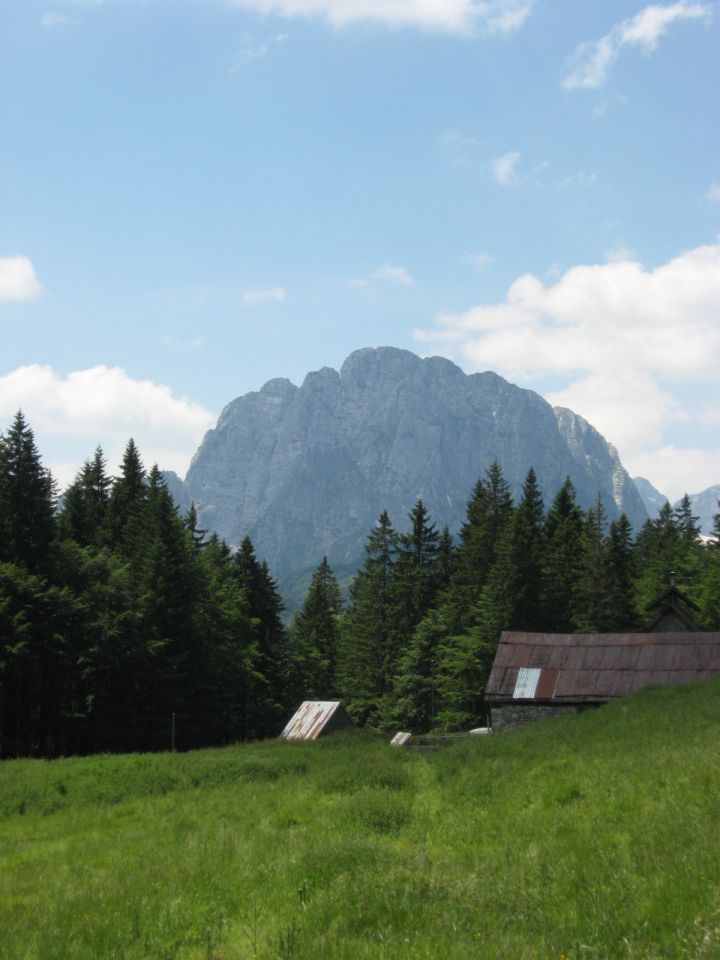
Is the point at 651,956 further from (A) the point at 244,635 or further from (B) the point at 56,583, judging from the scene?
(A) the point at 244,635

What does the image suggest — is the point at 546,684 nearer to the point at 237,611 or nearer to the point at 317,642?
the point at 237,611

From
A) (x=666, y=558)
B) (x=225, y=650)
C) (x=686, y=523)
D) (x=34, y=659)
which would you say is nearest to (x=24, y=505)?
(x=34, y=659)

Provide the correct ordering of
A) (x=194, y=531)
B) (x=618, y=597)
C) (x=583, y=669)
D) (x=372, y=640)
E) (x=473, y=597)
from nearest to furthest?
(x=583, y=669)
(x=618, y=597)
(x=473, y=597)
(x=372, y=640)
(x=194, y=531)

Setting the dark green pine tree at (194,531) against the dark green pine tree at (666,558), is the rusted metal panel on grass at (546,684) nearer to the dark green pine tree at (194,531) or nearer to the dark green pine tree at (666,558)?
the dark green pine tree at (666,558)

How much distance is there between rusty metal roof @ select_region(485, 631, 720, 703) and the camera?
37.9 metres

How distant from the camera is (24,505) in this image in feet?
136

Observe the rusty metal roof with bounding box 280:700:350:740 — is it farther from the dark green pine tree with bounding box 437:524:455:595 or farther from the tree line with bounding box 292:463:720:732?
the dark green pine tree with bounding box 437:524:455:595

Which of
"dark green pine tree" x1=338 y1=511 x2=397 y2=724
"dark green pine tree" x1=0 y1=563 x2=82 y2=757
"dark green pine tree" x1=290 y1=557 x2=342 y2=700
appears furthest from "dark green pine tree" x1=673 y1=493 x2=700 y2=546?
"dark green pine tree" x1=0 y1=563 x2=82 y2=757

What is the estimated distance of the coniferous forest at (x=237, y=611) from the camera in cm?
4181

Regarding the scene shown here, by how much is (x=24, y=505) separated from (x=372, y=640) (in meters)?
34.4

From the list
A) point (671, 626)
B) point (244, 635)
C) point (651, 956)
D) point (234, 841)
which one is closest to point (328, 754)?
point (234, 841)

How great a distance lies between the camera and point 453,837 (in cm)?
1393

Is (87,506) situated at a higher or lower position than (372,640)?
higher

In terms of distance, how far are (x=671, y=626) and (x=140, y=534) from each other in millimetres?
33094
